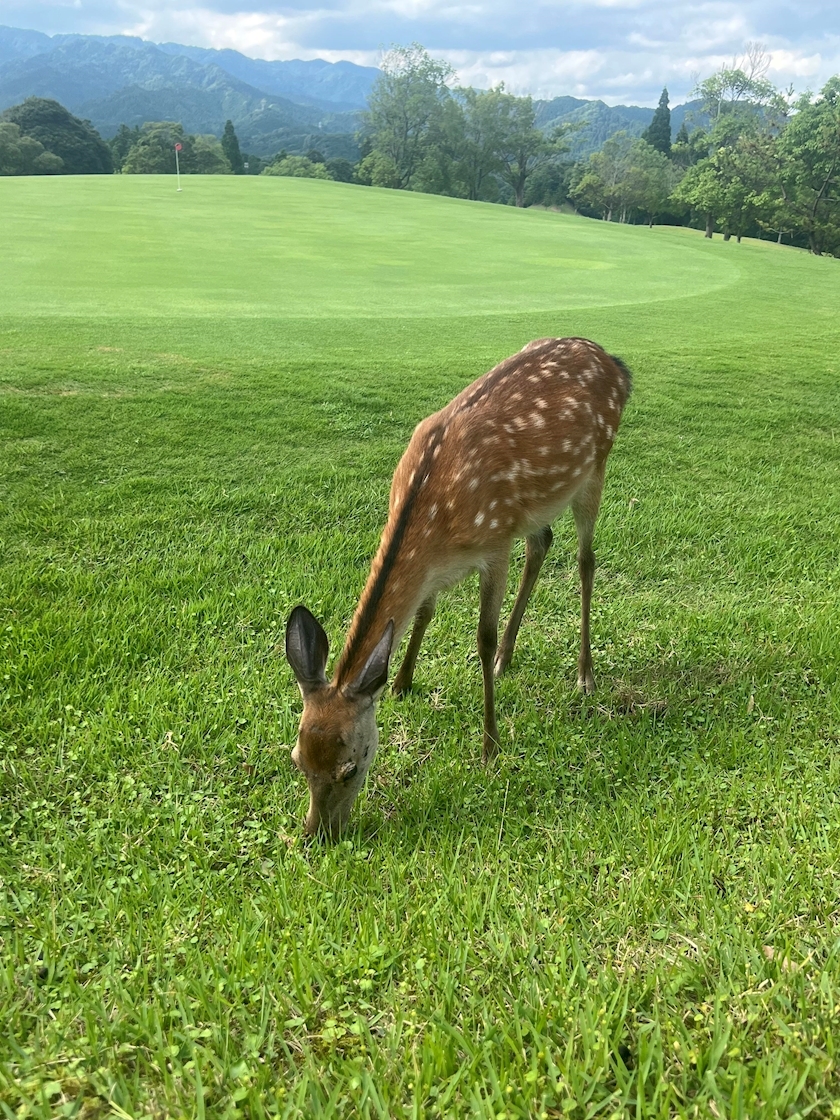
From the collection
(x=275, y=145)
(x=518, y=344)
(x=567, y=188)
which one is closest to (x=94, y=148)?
(x=567, y=188)

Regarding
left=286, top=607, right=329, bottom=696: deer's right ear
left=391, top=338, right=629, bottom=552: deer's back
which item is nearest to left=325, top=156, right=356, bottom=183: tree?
left=391, top=338, right=629, bottom=552: deer's back

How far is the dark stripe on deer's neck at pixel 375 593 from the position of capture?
9.25 ft

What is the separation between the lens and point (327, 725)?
8.84 feet

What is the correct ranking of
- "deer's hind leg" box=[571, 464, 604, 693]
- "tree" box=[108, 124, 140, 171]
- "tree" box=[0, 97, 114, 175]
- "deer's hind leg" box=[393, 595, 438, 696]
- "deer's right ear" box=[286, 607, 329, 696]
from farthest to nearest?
"tree" box=[108, 124, 140, 171], "tree" box=[0, 97, 114, 175], "deer's hind leg" box=[571, 464, 604, 693], "deer's hind leg" box=[393, 595, 438, 696], "deer's right ear" box=[286, 607, 329, 696]

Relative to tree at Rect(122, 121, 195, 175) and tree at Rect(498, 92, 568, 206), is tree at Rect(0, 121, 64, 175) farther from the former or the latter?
tree at Rect(498, 92, 568, 206)

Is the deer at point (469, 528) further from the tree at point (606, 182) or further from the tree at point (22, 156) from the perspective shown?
the tree at point (22, 156)

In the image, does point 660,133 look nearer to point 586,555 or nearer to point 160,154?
point 160,154

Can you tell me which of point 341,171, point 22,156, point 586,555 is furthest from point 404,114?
point 586,555

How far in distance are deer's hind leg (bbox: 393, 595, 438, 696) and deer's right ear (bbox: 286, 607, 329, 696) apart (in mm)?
1022

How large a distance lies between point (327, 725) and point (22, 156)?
70.9 m

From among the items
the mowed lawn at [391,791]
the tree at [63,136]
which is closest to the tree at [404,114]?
the tree at [63,136]

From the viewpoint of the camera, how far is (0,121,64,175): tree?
5709 cm

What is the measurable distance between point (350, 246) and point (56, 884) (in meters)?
23.0

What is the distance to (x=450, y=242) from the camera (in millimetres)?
25484
